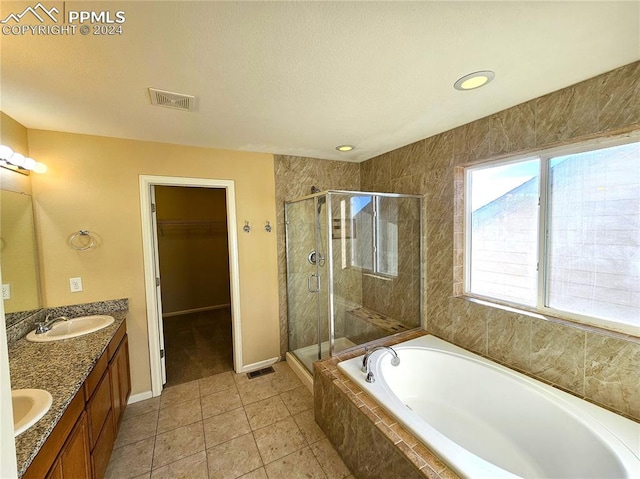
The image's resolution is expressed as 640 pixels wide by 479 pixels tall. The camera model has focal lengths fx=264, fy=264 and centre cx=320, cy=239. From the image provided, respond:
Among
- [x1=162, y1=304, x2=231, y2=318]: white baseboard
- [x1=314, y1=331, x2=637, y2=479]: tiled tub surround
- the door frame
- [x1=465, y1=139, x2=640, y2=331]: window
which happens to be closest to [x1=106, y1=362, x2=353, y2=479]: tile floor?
[x1=314, y1=331, x2=637, y2=479]: tiled tub surround

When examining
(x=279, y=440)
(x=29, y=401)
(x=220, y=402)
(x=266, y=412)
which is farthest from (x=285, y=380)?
(x=29, y=401)

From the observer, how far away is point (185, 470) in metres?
1.77

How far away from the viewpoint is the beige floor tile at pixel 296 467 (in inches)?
68.2

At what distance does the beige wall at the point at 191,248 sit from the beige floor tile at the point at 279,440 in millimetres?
3359

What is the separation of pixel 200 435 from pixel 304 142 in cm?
266

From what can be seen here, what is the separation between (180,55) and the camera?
1.27 meters

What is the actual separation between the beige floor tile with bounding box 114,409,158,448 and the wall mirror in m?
1.19

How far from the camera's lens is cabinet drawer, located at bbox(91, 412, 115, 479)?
149 cm

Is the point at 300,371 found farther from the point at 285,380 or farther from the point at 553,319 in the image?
the point at 553,319

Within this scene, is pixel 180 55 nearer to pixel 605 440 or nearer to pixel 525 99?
pixel 525 99

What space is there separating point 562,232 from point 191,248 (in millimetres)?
5050

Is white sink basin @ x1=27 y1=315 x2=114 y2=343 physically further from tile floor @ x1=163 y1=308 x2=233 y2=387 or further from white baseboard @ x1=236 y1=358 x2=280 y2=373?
white baseboard @ x1=236 y1=358 x2=280 y2=373

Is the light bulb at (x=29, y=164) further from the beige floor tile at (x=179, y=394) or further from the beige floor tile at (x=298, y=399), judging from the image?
the beige floor tile at (x=298, y=399)

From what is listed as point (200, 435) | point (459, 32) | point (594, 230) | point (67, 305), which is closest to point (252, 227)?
point (67, 305)
